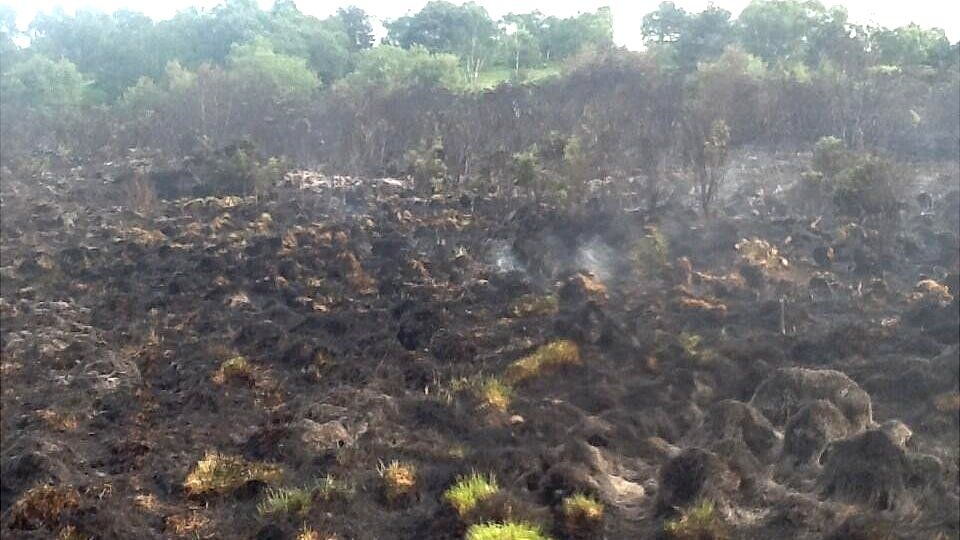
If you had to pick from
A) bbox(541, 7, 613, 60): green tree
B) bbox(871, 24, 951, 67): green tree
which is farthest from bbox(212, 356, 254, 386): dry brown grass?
bbox(541, 7, 613, 60): green tree

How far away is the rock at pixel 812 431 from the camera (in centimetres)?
964

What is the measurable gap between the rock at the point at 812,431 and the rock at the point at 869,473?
2.18ft

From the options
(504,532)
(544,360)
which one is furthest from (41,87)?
(504,532)

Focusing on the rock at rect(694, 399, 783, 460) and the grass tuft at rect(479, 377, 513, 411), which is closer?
the rock at rect(694, 399, 783, 460)

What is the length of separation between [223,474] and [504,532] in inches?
147

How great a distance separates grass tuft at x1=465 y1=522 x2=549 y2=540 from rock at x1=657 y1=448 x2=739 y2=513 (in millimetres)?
1420

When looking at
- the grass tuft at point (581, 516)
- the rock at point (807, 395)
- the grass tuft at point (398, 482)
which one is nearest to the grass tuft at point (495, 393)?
the grass tuft at point (398, 482)

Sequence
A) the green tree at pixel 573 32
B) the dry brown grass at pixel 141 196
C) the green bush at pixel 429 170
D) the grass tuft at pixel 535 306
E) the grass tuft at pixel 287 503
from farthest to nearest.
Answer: the green tree at pixel 573 32
the green bush at pixel 429 170
the dry brown grass at pixel 141 196
the grass tuft at pixel 535 306
the grass tuft at pixel 287 503

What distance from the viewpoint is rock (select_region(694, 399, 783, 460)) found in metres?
10.1

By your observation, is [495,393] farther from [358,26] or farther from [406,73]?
[358,26]

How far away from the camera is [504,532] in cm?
754

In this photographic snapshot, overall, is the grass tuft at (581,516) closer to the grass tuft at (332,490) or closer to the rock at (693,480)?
the rock at (693,480)

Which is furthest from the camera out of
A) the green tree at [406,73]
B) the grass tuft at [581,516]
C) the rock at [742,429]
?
the green tree at [406,73]

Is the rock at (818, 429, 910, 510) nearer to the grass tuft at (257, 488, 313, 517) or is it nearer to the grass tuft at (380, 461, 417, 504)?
the grass tuft at (380, 461, 417, 504)
